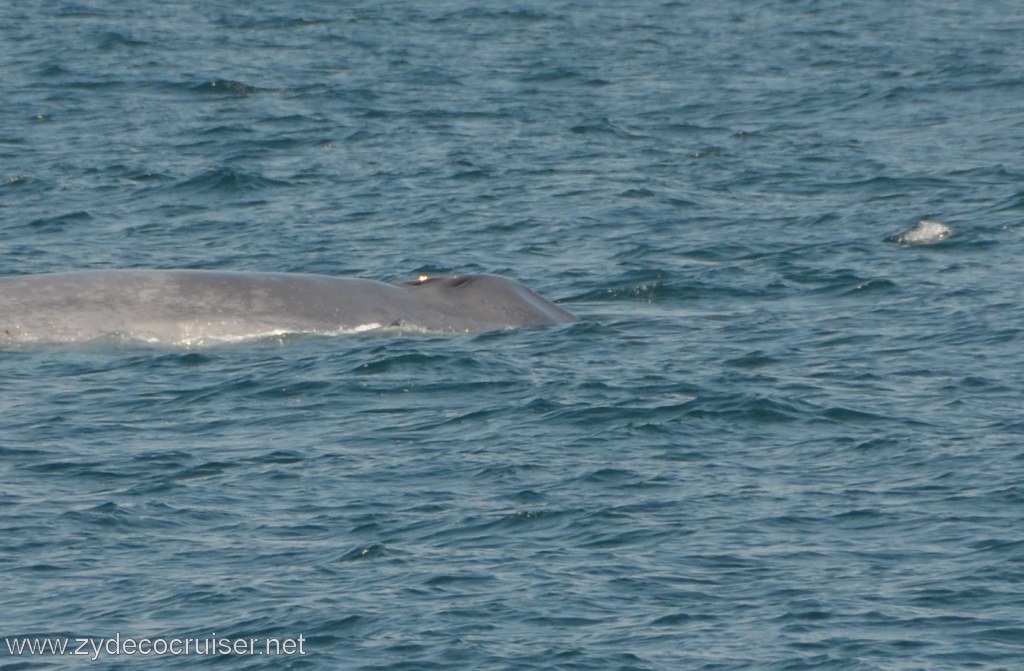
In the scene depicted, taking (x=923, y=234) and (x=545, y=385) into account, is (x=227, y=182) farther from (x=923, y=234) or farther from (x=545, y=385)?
(x=545, y=385)

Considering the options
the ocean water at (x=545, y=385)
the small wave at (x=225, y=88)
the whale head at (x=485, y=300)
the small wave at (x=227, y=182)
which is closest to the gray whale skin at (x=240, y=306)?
the whale head at (x=485, y=300)

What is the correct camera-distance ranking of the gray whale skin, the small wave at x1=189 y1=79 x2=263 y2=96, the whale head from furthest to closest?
the small wave at x1=189 y1=79 x2=263 y2=96
the whale head
the gray whale skin

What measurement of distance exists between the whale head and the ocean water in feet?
1.87

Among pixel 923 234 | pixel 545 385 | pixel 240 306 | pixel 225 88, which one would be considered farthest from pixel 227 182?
pixel 545 385

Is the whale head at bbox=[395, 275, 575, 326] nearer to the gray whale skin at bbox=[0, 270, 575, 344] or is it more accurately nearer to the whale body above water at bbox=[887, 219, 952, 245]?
the gray whale skin at bbox=[0, 270, 575, 344]

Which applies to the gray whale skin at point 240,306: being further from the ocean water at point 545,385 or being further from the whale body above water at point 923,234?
the whale body above water at point 923,234

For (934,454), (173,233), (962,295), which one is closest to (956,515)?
(934,454)

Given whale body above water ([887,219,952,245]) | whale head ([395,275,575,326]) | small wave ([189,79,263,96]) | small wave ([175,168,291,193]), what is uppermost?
whale head ([395,275,575,326])

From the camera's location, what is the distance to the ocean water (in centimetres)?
1647

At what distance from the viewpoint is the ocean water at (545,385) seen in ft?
54.0

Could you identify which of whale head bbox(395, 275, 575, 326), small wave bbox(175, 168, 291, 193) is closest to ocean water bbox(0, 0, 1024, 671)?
small wave bbox(175, 168, 291, 193)

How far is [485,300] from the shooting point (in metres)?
26.2

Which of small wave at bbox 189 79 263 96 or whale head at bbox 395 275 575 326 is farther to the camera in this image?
small wave at bbox 189 79 263 96

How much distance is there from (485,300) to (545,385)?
11.0 feet
